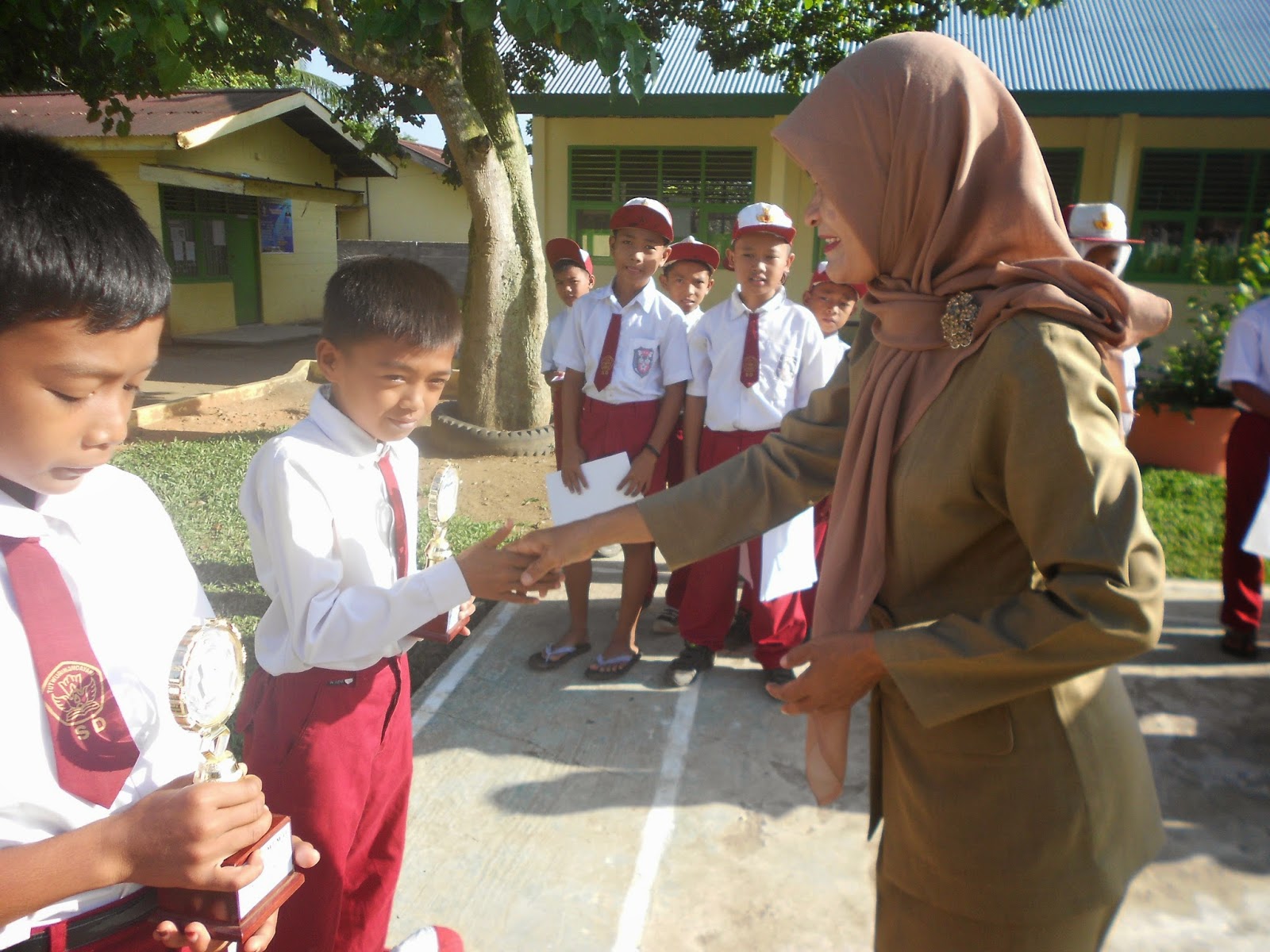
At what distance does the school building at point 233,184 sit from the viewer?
48.5ft

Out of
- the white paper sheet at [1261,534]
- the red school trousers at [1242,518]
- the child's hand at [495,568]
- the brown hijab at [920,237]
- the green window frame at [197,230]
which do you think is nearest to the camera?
the brown hijab at [920,237]

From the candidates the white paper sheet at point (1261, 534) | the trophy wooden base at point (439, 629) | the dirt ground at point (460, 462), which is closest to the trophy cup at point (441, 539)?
the trophy wooden base at point (439, 629)

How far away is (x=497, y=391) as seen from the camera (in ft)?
28.1

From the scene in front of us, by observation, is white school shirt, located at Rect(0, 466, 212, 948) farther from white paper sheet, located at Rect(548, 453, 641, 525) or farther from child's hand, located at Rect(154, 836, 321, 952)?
white paper sheet, located at Rect(548, 453, 641, 525)

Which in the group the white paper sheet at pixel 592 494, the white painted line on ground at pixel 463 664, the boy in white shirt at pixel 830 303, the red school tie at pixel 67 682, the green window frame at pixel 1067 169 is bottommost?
the white painted line on ground at pixel 463 664

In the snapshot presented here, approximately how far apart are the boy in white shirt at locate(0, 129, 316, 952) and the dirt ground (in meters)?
4.91

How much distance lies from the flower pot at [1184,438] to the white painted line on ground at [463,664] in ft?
19.5

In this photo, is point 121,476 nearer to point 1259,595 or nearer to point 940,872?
point 940,872

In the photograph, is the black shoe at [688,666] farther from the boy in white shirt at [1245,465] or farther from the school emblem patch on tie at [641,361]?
the boy in white shirt at [1245,465]

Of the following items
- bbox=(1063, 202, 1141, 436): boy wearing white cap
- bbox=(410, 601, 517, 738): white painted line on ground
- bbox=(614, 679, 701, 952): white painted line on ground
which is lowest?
bbox=(614, 679, 701, 952): white painted line on ground

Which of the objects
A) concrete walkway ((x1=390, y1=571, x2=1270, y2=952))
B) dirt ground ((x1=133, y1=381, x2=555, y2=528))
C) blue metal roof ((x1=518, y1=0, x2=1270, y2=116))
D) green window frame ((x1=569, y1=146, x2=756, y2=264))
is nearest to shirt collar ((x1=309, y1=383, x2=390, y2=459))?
concrete walkway ((x1=390, y1=571, x2=1270, y2=952))

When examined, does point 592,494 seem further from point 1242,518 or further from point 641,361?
point 1242,518

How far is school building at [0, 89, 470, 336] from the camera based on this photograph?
582 inches

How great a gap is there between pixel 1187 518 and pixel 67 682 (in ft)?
23.2
